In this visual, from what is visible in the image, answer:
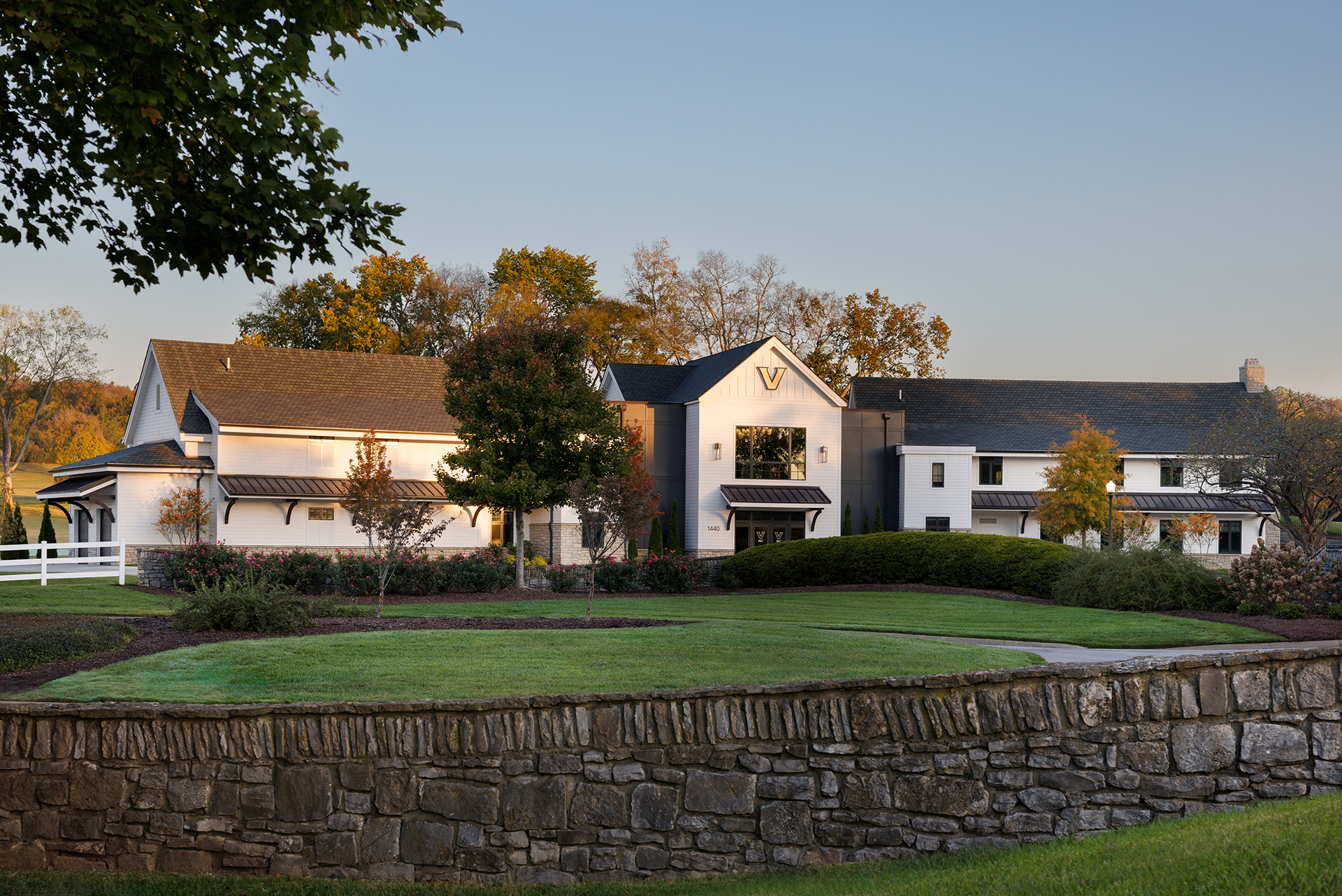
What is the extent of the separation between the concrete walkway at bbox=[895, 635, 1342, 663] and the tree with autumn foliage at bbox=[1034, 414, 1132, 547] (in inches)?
960

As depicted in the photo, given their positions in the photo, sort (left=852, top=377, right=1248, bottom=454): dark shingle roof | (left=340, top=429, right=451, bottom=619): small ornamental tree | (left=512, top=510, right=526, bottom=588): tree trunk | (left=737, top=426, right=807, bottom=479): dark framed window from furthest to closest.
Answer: (left=852, top=377, right=1248, bottom=454): dark shingle roof
(left=737, top=426, right=807, bottom=479): dark framed window
(left=512, top=510, right=526, bottom=588): tree trunk
(left=340, top=429, right=451, bottom=619): small ornamental tree

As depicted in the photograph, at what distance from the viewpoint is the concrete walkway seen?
571 inches

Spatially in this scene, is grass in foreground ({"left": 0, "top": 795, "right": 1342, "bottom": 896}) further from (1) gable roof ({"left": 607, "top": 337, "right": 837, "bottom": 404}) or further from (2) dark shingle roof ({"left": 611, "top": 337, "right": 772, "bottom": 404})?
(2) dark shingle roof ({"left": 611, "top": 337, "right": 772, "bottom": 404})

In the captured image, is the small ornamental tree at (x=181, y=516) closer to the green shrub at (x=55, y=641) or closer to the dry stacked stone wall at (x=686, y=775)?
the green shrub at (x=55, y=641)

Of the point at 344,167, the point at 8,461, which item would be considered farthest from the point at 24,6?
the point at 8,461

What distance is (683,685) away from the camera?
9.73 meters

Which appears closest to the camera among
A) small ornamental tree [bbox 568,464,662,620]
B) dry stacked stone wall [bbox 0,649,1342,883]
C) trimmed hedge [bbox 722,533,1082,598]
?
dry stacked stone wall [bbox 0,649,1342,883]

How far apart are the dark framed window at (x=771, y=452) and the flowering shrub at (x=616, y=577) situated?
1237 centimetres

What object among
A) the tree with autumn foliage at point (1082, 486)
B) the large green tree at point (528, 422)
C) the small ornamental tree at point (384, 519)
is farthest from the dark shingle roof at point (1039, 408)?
the small ornamental tree at point (384, 519)

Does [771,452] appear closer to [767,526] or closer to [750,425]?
[750,425]

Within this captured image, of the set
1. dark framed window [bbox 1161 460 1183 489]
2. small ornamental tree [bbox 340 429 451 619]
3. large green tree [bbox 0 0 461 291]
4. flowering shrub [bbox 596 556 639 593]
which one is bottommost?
flowering shrub [bbox 596 556 639 593]

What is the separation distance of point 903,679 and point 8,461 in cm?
6366

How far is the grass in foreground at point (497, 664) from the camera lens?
9.38 meters

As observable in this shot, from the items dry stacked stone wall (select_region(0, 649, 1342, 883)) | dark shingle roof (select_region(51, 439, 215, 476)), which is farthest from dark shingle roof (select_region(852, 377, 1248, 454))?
dry stacked stone wall (select_region(0, 649, 1342, 883))
